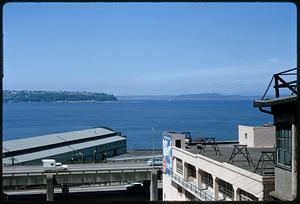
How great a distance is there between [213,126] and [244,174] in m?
95.9

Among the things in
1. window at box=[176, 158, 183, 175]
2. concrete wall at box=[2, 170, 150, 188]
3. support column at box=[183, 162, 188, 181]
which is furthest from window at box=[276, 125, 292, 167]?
concrete wall at box=[2, 170, 150, 188]

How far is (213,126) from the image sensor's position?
112188 millimetres

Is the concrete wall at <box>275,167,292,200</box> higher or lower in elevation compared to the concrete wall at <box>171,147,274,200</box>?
higher

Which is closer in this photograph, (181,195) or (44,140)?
(181,195)

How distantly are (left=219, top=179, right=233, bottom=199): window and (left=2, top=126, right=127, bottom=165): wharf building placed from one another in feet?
80.7

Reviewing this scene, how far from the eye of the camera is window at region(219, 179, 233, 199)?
1983cm

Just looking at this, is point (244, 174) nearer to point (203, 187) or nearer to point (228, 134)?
point (203, 187)

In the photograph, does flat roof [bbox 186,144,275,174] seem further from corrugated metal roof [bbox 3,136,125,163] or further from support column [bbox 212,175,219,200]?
corrugated metal roof [bbox 3,136,125,163]

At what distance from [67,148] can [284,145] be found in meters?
38.9

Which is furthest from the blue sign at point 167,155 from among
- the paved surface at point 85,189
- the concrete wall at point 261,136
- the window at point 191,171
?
the paved surface at point 85,189

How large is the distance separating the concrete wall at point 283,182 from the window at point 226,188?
595cm

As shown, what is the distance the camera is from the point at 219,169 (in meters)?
20.6

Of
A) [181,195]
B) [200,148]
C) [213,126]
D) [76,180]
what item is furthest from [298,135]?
[213,126]

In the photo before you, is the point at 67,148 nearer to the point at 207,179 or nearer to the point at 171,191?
the point at 171,191
